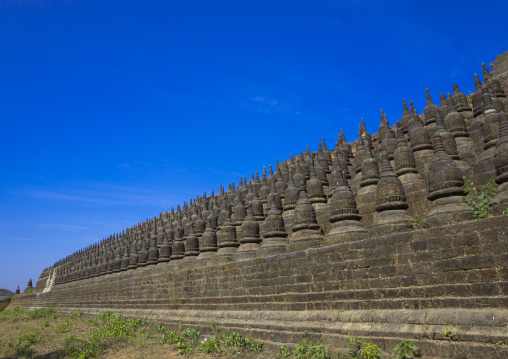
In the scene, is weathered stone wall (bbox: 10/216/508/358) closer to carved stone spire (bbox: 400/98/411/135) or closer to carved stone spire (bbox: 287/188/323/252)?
carved stone spire (bbox: 287/188/323/252)

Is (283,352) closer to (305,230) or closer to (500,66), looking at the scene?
(305,230)

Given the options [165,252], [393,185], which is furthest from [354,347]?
[165,252]

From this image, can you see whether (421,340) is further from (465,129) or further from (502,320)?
(465,129)

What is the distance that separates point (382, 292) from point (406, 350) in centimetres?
152

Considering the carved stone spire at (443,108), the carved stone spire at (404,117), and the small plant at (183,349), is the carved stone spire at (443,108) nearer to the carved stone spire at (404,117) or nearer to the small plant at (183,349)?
the carved stone spire at (404,117)

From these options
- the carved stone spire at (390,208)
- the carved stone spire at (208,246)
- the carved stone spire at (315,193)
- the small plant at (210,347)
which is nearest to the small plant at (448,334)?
the carved stone spire at (390,208)

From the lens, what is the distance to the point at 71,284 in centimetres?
3328

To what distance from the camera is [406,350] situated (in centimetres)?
725

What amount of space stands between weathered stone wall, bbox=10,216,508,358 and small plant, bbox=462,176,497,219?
44.9 inches

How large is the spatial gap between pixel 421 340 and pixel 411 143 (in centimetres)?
634

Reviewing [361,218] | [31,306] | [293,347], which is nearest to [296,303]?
[293,347]

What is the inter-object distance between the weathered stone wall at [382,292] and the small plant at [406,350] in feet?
Result: 0.55

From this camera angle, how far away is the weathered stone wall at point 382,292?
6805 mm

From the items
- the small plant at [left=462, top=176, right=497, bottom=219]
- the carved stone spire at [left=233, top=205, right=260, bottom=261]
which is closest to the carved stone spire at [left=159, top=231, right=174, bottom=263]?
the carved stone spire at [left=233, top=205, right=260, bottom=261]
